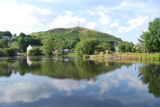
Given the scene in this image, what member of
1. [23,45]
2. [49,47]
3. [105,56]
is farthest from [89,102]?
[23,45]

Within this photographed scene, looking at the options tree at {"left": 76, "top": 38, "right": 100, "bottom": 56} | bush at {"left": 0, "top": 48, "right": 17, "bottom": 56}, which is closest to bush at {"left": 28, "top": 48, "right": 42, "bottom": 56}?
bush at {"left": 0, "top": 48, "right": 17, "bottom": 56}

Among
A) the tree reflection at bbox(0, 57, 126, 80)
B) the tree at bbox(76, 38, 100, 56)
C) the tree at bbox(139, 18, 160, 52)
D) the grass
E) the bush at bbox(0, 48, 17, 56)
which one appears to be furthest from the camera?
the bush at bbox(0, 48, 17, 56)

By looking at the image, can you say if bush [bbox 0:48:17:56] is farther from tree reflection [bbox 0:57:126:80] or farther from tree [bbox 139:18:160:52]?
tree [bbox 139:18:160:52]

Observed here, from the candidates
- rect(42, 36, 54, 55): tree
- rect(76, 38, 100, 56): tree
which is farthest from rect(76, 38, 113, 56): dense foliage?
rect(42, 36, 54, 55): tree

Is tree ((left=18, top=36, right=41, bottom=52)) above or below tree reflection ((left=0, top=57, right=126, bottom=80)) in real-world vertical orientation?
above

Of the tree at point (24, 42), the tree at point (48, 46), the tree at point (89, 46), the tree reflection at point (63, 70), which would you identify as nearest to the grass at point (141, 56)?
the tree at point (89, 46)

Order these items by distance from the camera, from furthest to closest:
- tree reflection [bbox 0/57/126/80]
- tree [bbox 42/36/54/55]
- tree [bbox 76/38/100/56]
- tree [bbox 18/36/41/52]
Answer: tree [bbox 18/36/41/52] < tree [bbox 42/36/54/55] < tree [bbox 76/38/100/56] < tree reflection [bbox 0/57/126/80]

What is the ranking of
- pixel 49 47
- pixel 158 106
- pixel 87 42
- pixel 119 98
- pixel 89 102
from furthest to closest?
pixel 49 47 < pixel 87 42 < pixel 119 98 < pixel 89 102 < pixel 158 106

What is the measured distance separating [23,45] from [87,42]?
78.1 m

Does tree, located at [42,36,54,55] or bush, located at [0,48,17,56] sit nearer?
bush, located at [0,48,17,56]

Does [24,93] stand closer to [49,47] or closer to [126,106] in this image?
[126,106]

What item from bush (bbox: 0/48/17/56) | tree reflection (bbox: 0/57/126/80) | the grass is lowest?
tree reflection (bbox: 0/57/126/80)

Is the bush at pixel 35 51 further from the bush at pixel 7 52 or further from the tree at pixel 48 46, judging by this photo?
the bush at pixel 7 52

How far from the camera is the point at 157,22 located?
49.1 m
